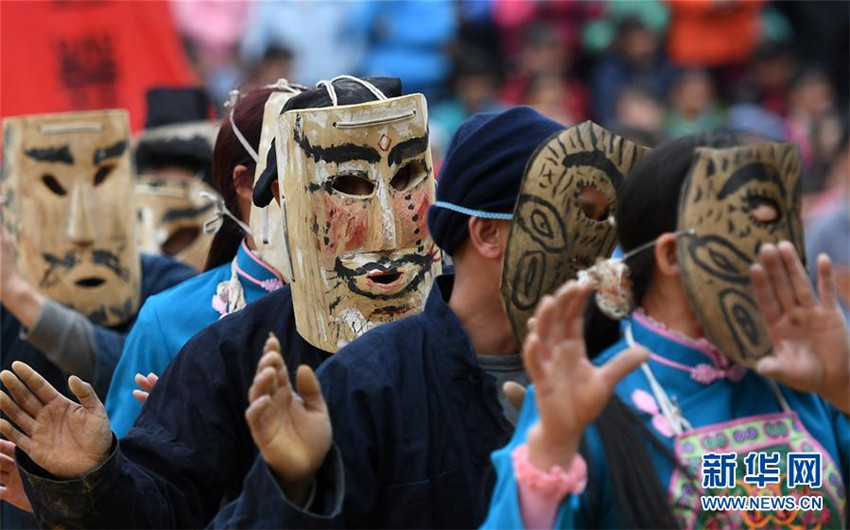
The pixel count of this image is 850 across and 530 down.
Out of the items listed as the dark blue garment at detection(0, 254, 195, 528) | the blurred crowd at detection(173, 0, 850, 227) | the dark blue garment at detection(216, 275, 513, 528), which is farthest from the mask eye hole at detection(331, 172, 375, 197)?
the blurred crowd at detection(173, 0, 850, 227)

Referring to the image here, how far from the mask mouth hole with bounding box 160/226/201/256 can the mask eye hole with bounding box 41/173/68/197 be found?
4.43 feet

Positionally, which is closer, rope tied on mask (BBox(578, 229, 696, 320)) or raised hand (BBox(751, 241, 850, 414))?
raised hand (BBox(751, 241, 850, 414))

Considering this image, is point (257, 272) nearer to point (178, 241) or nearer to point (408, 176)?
point (408, 176)

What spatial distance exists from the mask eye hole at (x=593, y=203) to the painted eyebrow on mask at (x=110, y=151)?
8.93ft

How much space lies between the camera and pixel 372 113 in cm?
444

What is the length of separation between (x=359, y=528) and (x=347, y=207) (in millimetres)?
893

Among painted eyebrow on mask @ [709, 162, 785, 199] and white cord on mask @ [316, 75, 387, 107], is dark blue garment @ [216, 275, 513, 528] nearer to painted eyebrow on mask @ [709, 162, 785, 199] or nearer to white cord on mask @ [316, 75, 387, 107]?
painted eyebrow on mask @ [709, 162, 785, 199]

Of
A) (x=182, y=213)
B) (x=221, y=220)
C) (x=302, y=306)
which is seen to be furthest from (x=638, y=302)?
(x=182, y=213)

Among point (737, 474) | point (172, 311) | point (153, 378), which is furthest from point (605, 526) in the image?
point (172, 311)

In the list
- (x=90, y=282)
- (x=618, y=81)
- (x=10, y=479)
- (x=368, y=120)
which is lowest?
(x=618, y=81)

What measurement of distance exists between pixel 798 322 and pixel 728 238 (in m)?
0.22

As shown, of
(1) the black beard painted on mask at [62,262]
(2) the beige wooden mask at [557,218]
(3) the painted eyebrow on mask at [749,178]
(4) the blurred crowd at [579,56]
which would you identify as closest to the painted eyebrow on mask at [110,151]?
(1) the black beard painted on mask at [62,262]

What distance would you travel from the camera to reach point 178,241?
7797mm

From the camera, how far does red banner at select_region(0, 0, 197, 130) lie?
8961 millimetres
